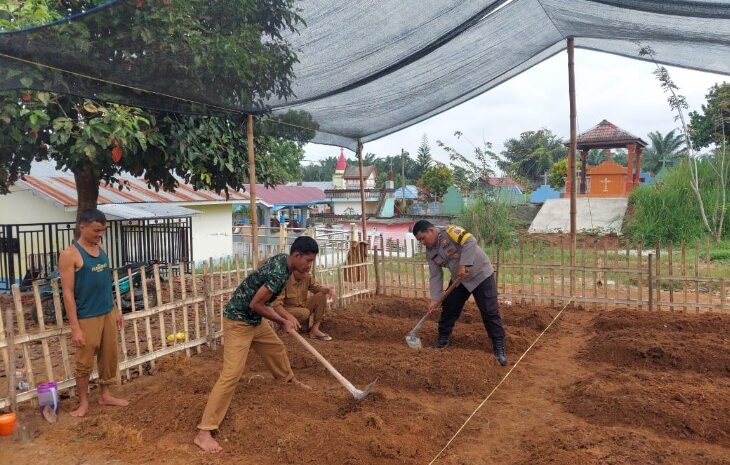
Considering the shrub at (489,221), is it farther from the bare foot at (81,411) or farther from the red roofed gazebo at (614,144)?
the bare foot at (81,411)

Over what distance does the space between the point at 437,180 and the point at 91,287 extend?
95.4 feet

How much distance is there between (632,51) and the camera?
597 centimetres

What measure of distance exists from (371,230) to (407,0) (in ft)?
57.5

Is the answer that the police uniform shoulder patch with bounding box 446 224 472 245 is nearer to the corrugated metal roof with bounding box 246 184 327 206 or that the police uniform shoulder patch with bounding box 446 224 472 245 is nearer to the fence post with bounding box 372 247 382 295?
the fence post with bounding box 372 247 382 295

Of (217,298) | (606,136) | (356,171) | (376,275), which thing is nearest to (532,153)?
(606,136)

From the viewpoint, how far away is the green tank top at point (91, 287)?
147 inches

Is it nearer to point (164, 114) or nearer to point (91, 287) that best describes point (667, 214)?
point (164, 114)

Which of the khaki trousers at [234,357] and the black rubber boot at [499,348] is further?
the black rubber boot at [499,348]

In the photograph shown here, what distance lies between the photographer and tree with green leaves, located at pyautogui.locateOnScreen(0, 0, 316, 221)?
3.95m

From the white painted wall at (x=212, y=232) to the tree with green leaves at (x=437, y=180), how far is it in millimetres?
17732

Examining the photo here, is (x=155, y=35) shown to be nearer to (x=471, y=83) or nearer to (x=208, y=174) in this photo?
(x=208, y=174)

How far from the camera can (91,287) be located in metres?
3.77

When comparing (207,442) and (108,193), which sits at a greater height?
(108,193)

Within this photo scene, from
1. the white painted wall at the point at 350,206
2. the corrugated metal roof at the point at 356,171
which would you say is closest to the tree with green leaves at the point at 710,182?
the white painted wall at the point at 350,206
